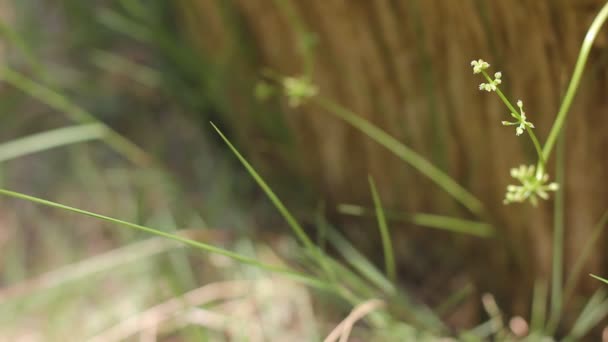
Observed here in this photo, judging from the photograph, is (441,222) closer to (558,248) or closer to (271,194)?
(558,248)

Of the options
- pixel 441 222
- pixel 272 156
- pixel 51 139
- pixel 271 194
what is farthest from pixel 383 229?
pixel 51 139

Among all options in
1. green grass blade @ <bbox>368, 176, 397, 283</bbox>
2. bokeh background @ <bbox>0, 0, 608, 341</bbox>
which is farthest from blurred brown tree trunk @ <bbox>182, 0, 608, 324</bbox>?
green grass blade @ <bbox>368, 176, 397, 283</bbox>

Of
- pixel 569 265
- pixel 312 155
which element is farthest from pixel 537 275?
pixel 312 155

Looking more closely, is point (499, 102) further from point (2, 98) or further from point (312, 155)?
point (2, 98)

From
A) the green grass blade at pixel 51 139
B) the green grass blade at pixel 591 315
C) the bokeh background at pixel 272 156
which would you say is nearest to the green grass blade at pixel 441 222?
the bokeh background at pixel 272 156

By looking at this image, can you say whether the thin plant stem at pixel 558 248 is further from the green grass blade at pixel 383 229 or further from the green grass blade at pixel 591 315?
the green grass blade at pixel 383 229

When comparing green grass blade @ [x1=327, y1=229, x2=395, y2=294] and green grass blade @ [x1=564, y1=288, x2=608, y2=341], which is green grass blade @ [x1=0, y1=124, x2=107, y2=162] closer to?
green grass blade @ [x1=327, y1=229, x2=395, y2=294]
